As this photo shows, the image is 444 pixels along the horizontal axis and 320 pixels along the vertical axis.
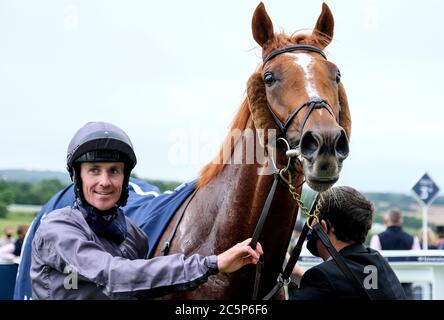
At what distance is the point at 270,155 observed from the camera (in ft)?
11.6

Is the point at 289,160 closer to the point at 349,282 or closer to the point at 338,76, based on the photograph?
the point at 338,76

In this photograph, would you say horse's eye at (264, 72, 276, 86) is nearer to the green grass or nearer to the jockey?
the jockey

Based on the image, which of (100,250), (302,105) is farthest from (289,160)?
(100,250)

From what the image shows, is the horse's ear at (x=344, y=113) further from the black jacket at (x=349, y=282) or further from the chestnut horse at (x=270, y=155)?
the black jacket at (x=349, y=282)

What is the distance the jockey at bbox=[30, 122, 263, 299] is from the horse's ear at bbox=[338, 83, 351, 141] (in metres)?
0.83

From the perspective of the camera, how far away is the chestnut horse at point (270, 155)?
10.6 feet

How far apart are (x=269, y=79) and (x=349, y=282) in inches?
42.3

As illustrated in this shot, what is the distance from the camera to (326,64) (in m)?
3.52

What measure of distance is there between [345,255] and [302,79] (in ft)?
3.05

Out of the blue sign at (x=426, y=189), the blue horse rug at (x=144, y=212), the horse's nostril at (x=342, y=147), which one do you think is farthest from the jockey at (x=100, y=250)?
the blue sign at (x=426, y=189)

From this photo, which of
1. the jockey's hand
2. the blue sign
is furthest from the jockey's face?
the blue sign

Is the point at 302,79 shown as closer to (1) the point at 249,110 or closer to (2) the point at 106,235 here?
(1) the point at 249,110

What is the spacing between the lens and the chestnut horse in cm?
324

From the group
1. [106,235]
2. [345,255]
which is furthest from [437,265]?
[106,235]
